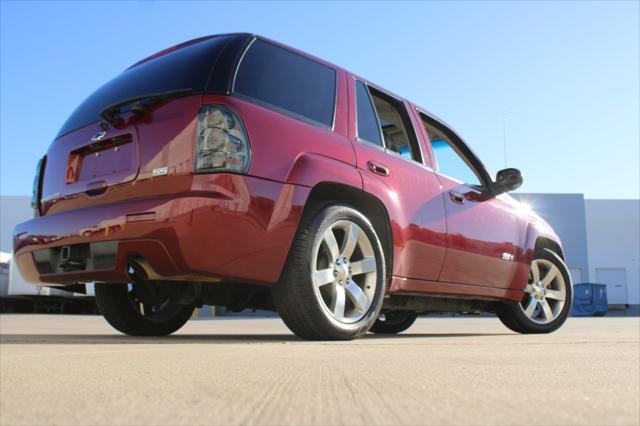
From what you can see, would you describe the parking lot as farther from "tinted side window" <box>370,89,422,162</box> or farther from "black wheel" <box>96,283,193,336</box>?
"tinted side window" <box>370,89,422,162</box>

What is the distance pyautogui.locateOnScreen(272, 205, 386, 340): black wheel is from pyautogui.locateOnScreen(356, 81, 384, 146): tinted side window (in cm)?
70

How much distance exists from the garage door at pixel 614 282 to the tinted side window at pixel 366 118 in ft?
160

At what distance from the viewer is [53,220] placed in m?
3.81

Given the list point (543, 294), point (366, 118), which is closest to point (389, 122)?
point (366, 118)

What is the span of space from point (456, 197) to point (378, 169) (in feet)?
3.69

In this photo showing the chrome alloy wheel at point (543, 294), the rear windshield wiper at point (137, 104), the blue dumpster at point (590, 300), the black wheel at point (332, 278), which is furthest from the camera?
the blue dumpster at point (590, 300)

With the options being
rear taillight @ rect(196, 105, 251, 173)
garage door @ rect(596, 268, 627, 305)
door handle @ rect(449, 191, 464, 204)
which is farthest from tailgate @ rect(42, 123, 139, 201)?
garage door @ rect(596, 268, 627, 305)

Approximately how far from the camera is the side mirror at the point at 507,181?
5.62m

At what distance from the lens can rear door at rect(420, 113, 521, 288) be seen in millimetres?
4809

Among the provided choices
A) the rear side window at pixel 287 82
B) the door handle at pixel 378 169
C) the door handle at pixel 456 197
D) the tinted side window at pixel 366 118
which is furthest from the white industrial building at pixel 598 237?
the rear side window at pixel 287 82

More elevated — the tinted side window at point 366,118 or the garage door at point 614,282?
the tinted side window at point 366,118

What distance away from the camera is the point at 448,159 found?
538 centimetres

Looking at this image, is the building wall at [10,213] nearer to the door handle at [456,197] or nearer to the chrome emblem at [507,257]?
the chrome emblem at [507,257]

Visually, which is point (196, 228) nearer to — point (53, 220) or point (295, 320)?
point (295, 320)
